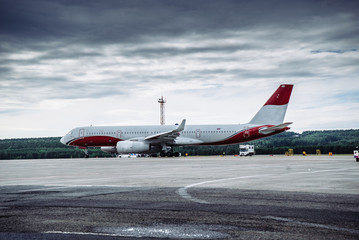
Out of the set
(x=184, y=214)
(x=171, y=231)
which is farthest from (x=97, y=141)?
(x=171, y=231)

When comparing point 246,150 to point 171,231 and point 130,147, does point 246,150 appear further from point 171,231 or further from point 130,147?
point 171,231

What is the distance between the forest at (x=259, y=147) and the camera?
76438mm

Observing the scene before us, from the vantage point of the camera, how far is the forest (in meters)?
76.4

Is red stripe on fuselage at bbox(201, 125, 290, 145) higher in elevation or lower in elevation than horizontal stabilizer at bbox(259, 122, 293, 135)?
lower

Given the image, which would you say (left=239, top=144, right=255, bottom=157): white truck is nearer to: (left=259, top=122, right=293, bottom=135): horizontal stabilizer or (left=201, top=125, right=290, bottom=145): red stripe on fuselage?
(left=201, top=125, right=290, bottom=145): red stripe on fuselage

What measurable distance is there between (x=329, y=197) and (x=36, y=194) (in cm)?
770

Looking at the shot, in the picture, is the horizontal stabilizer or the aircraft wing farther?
the aircraft wing

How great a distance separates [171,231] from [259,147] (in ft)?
376

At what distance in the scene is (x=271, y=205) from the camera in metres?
8.34

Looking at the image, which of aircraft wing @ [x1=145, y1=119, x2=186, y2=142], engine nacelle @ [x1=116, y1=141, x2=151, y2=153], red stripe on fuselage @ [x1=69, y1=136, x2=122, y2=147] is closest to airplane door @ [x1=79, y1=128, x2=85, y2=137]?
red stripe on fuselage @ [x1=69, y1=136, x2=122, y2=147]

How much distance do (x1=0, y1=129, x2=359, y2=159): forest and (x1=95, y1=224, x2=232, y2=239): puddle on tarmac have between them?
67.1m

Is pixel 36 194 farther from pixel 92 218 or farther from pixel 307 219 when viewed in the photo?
pixel 307 219

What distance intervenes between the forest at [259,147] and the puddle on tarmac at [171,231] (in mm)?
67096

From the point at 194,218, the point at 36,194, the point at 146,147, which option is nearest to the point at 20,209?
the point at 36,194
